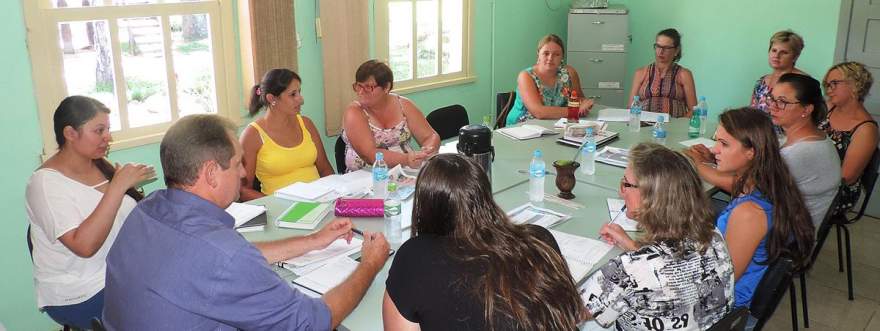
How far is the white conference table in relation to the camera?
6.81ft

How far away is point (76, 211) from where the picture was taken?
2.37 metres

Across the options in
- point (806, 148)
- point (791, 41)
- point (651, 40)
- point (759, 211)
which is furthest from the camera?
point (651, 40)

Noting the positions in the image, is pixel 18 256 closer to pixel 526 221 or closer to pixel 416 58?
pixel 526 221

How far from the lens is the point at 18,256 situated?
3.22 metres

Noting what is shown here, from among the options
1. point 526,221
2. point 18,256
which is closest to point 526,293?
point 526,221

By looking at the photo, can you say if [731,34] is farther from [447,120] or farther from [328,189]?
[328,189]

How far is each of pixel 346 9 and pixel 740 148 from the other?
279 centimetres

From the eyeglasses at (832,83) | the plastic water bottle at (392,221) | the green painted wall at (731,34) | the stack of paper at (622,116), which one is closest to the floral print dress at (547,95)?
the stack of paper at (622,116)

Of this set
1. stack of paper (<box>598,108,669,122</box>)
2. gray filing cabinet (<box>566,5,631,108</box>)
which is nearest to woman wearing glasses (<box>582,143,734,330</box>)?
stack of paper (<box>598,108,669,122</box>)

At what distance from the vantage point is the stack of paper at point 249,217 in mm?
2605

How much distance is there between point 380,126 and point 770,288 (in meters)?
2.19

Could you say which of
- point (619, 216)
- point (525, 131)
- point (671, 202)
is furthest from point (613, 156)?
point (671, 202)

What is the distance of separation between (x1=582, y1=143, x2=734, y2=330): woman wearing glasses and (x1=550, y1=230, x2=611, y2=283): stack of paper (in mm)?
286

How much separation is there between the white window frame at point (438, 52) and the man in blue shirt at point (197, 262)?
3220 millimetres
